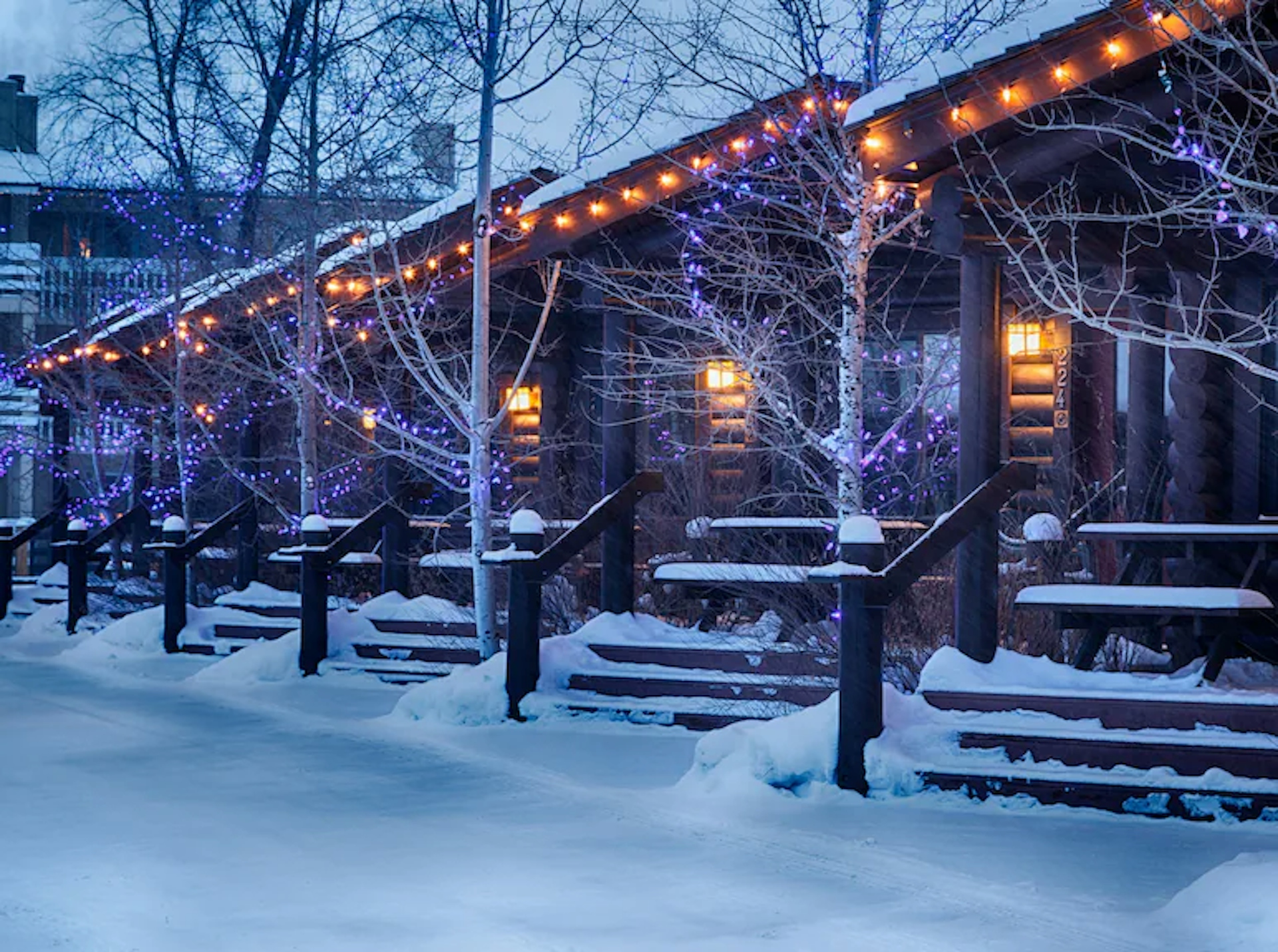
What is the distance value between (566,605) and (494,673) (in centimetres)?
260

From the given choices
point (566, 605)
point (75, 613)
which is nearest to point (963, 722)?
point (566, 605)

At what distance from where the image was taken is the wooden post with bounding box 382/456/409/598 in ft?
52.3

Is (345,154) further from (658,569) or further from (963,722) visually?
(963,722)

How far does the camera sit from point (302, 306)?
16.2m

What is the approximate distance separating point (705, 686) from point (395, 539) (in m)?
5.59

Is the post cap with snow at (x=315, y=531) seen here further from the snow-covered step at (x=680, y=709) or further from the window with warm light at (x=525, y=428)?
the window with warm light at (x=525, y=428)

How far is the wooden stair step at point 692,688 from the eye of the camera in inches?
421

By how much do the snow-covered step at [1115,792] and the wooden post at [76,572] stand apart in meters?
13.6

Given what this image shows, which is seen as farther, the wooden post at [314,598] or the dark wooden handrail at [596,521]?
the wooden post at [314,598]

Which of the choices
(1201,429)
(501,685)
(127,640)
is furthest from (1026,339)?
(127,640)

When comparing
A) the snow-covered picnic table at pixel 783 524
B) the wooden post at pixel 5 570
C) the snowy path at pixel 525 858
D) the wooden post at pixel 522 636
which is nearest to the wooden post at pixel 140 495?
the wooden post at pixel 5 570

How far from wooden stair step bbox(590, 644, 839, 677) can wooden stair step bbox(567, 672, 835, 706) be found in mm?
253

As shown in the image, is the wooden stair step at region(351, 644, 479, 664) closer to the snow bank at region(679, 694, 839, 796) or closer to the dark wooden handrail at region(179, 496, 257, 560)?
the dark wooden handrail at region(179, 496, 257, 560)

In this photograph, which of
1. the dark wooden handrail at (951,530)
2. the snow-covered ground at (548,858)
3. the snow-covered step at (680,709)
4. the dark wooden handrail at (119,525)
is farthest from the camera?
the dark wooden handrail at (119,525)
